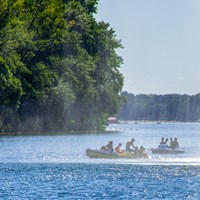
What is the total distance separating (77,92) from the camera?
13612cm

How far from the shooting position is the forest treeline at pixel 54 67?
115 m

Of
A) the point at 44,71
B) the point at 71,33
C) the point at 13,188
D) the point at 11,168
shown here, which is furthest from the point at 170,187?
the point at 71,33

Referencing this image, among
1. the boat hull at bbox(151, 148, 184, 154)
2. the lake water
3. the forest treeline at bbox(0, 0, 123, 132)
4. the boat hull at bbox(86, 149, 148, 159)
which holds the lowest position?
the lake water

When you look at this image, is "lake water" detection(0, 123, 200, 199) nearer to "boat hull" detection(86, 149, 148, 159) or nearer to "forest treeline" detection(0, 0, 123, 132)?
"boat hull" detection(86, 149, 148, 159)

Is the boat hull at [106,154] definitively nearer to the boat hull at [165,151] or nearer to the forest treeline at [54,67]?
the boat hull at [165,151]

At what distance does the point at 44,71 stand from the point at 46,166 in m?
55.3

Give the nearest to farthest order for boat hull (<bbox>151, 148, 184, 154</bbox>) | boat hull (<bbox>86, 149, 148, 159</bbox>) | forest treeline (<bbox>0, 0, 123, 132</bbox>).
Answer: boat hull (<bbox>86, 149, 148, 159</bbox>), boat hull (<bbox>151, 148, 184, 154</bbox>), forest treeline (<bbox>0, 0, 123, 132</bbox>)

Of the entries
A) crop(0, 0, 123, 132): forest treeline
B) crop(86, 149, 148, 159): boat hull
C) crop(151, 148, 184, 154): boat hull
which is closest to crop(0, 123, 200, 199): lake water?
crop(86, 149, 148, 159): boat hull

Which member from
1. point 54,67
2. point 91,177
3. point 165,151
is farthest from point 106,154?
point 54,67

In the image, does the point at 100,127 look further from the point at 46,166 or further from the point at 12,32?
the point at 46,166

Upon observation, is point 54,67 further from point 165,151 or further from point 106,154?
point 106,154

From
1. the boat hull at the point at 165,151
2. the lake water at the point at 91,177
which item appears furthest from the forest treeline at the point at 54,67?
the lake water at the point at 91,177

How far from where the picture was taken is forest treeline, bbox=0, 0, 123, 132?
115188mm

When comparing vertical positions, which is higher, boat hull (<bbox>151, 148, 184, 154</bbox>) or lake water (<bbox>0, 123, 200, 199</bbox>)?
boat hull (<bbox>151, 148, 184, 154</bbox>)
